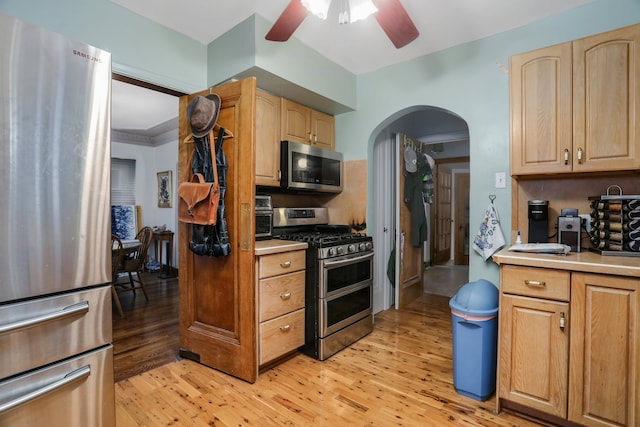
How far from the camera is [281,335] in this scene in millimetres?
2320

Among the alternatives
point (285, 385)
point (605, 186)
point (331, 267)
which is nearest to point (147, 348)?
point (285, 385)

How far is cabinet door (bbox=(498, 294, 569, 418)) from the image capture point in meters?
1.62

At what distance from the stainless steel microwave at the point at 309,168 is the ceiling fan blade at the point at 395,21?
1.21 meters

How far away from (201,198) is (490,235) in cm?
209

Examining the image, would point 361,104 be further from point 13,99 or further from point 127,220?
point 127,220

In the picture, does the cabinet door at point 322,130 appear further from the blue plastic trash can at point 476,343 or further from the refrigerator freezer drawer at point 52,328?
the refrigerator freezer drawer at point 52,328

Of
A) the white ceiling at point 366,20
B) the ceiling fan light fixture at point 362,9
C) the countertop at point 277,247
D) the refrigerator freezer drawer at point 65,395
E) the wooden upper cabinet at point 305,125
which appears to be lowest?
the refrigerator freezer drawer at point 65,395

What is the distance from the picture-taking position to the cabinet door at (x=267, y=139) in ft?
8.61

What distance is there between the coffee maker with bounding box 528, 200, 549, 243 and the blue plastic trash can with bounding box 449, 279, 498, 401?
515 mm

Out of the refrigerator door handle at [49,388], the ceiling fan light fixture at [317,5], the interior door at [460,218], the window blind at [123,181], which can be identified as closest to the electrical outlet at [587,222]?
the ceiling fan light fixture at [317,5]

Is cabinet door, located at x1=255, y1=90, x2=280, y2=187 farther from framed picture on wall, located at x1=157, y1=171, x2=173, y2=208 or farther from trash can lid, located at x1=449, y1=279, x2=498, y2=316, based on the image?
framed picture on wall, located at x1=157, y1=171, x2=173, y2=208

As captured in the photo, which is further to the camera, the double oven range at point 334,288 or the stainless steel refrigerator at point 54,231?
the double oven range at point 334,288

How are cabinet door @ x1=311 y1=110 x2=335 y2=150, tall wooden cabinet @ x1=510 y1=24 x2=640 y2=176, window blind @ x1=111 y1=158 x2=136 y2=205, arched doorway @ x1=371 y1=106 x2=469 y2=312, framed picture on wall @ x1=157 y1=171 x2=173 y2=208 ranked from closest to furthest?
tall wooden cabinet @ x1=510 y1=24 x2=640 y2=176, cabinet door @ x1=311 y1=110 x2=335 y2=150, arched doorway @ x1=371 y1=106 x2=469 y2=312, framed picture on wall @ x1=157 y1=171 x2=173 y2=208, window blind @ x1=111 y1=158 x2=136 y2=205

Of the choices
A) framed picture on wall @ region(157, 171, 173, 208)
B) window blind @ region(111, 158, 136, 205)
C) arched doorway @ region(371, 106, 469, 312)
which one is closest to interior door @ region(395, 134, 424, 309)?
arched doorway @ region(371, 106, 469, 312)
